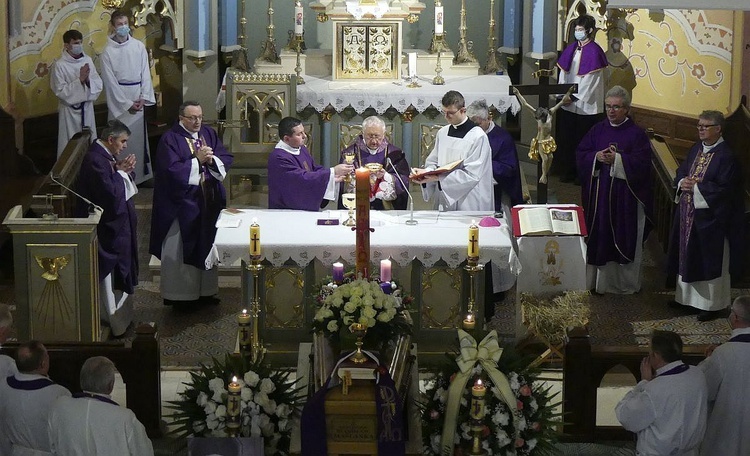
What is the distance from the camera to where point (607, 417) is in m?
8.82

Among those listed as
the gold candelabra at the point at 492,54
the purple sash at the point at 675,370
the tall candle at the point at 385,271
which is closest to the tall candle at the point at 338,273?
the tall candle at the point at 385,271

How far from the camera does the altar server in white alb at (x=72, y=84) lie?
13.7 metres

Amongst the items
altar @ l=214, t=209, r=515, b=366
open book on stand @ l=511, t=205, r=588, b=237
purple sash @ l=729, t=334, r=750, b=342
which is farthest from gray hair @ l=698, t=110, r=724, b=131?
purple sash @ l=729, t=334, r=750, b=342

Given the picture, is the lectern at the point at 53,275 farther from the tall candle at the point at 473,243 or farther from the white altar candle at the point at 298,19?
the white altar candle at the point at 298,19

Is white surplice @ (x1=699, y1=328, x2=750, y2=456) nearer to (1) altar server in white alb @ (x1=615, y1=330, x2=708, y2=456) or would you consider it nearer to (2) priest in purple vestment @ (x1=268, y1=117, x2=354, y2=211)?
(1) altar server in white alb @ (x1=615, y1=330, x2=708, y2=456)

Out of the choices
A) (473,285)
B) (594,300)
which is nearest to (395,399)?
(473,285)

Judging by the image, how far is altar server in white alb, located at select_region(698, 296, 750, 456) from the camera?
7.11 meters

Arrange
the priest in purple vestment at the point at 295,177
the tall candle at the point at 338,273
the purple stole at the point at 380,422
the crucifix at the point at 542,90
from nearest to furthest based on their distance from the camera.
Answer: the purple stole at the point at 380,422
the tall candle at the point at 338,273
the priest in purple vestment at the point at 295,177
the crucifix at the point at 542,90

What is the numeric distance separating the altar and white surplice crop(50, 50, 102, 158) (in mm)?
4520

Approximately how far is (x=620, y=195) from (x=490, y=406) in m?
4.48

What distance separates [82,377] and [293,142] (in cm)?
408

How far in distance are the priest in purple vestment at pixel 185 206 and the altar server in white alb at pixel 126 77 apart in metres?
3.72

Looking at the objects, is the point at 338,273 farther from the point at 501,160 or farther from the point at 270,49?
the point at 270,49

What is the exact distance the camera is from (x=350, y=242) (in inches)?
362
